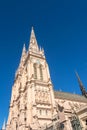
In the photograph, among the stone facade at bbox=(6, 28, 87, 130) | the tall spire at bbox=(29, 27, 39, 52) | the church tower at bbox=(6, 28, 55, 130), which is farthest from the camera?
the tall spire at bbox=(29, 27, 39, 52)

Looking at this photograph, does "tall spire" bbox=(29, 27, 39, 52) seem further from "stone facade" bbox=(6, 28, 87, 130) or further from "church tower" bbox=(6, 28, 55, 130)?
"church tower" bbox=(6, 28, 55, 130)

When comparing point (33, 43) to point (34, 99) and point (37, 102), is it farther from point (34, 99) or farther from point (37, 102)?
point (37, 102)

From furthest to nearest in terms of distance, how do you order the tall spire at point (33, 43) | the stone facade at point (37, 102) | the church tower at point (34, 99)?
the tall spire at point (33, 43)
the church tower at point (34, 99)
the stone facade at point (37, 102)

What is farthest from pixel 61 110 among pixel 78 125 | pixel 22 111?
pixel 22 111

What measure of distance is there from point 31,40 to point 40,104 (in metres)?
33.5

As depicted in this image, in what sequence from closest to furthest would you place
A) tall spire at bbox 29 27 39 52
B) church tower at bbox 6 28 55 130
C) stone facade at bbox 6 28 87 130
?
1. stone facade at bbox 6 28 87 130
2. church tower at bbox 6 28 55 130
3. tall spire at bbox 29 27 39 52

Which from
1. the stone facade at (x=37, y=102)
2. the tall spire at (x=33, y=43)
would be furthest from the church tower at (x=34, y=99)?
the tall spire at (x=33, y=43)

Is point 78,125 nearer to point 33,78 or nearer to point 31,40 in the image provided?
point 33,78

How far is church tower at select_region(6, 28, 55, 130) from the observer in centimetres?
3581

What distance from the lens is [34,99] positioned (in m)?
38.4

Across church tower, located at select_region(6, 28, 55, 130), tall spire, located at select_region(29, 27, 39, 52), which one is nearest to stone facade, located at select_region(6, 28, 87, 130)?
church tower, located at select_region(6, 28, 55, 130)

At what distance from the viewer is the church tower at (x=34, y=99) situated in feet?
117

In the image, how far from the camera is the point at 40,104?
3881cm

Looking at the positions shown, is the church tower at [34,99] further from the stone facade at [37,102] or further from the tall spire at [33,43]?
the tall spire at [33,43]
